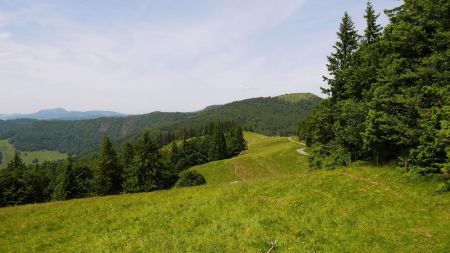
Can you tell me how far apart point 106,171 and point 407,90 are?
205ft

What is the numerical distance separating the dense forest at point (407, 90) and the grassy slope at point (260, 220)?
3031 millimetres

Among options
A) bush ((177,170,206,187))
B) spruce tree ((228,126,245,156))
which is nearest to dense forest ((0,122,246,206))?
bush ((177,170,206,187))

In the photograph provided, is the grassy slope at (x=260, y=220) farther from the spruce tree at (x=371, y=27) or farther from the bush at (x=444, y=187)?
the spruce tree at (x=371, y=27)

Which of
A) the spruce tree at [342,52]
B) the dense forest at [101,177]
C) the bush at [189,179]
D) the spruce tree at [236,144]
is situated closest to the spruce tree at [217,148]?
the spruce tree at [236,144]

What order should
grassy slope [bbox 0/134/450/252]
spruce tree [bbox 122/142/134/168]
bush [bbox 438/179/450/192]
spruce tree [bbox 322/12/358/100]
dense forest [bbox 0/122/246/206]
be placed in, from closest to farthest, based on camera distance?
1. grassy slope [bbox 0/134/450/252]
2. bush [bbox 438/179/450/192]
3. spruce tree [bbox 322/12/358/100]
4. dense forest [bbox 0/122/246/206]
5. spruce tree [bbox 122/142/134/168]

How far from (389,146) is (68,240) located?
94.2ft

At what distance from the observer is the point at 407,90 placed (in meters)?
23.2

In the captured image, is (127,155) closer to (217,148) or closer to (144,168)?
(144,168)

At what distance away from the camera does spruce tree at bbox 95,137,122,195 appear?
66062 mm

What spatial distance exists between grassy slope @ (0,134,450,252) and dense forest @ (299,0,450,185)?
9.94ft

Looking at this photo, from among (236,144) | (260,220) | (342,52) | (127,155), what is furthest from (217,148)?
(260,220)

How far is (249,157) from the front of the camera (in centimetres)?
11106

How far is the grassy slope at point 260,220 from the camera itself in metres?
14.3

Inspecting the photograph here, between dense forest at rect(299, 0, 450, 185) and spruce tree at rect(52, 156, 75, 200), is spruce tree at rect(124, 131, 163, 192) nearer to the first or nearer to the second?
spruce tree at rect(52, 156, 75, 200)
